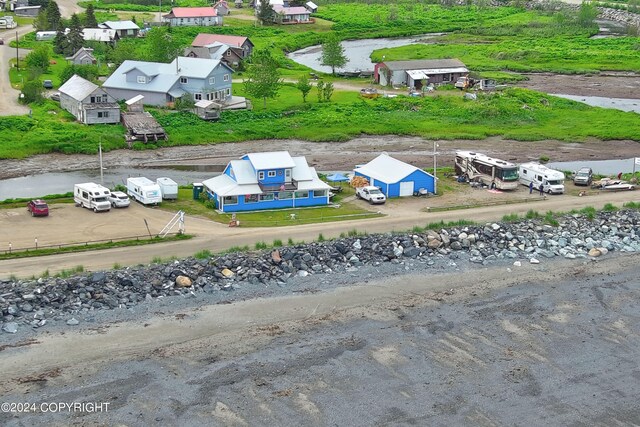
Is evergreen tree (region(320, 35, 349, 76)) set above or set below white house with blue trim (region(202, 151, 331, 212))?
above

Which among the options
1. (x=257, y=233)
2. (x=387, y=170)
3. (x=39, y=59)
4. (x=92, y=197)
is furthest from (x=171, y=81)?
(x=257, y=233)

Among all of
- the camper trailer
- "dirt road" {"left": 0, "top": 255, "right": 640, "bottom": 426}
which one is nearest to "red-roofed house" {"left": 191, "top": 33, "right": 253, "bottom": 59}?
the camper trailer

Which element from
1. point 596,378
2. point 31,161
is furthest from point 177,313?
point 31,161

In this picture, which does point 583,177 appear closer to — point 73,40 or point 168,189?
point 168,189

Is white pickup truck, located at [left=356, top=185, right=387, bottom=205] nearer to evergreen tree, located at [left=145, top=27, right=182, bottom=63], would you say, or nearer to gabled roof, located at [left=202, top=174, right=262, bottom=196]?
gabled roof, located at [left=202, top=174, right=262, bottom=196]

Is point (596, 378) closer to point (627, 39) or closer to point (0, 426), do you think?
point (0, 426)

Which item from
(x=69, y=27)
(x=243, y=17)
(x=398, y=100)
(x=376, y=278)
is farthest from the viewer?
(x=243, y=17)
